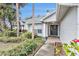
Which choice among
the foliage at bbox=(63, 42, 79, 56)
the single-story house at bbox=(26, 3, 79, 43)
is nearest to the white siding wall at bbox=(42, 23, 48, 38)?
the single-story house at bbox=(26, 3, 79, 43)

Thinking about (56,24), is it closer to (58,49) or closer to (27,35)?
(58,49)

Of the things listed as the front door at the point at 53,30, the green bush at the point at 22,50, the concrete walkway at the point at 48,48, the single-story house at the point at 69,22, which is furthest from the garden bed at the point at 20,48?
the single-story house at the point at 69,22

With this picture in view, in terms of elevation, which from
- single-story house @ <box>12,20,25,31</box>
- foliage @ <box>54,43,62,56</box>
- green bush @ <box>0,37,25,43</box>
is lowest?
foliage @ <box>54,43,62,56</box>

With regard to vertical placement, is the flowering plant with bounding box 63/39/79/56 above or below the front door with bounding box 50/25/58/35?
below

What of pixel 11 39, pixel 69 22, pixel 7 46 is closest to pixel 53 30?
pixel 69 22

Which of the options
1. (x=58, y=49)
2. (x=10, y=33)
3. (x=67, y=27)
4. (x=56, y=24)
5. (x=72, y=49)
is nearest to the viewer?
(x=72, y=49)

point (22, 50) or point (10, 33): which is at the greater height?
point (10, 33)

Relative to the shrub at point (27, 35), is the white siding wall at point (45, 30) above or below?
above

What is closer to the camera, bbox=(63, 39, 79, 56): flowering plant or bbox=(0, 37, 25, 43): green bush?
bbox=(63, 39, 79, 56): flowering plant

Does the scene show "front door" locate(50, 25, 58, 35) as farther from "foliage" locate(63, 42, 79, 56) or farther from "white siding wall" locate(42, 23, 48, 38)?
"foliage" locate(63, 42, 79, 56)

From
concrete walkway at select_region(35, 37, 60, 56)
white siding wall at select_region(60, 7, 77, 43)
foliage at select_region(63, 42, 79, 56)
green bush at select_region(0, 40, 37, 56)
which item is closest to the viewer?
foliage at select_region(63, 42, 79, 56)

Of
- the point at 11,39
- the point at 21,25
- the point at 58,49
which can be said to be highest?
the point at 21,25

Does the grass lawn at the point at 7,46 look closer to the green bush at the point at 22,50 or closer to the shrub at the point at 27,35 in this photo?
the green bush at the point at 22,50

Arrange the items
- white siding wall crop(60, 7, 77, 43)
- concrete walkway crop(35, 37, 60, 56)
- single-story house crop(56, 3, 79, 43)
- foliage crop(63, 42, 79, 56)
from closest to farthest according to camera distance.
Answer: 1. foliage crop(63, 42, 79, 56)
2. single-story house crop(56, 3, 79, 43)
3. concrete walkway crop(35, 37, 60, 56)
4. white siding wall crop(60, 7, 77, 43)
